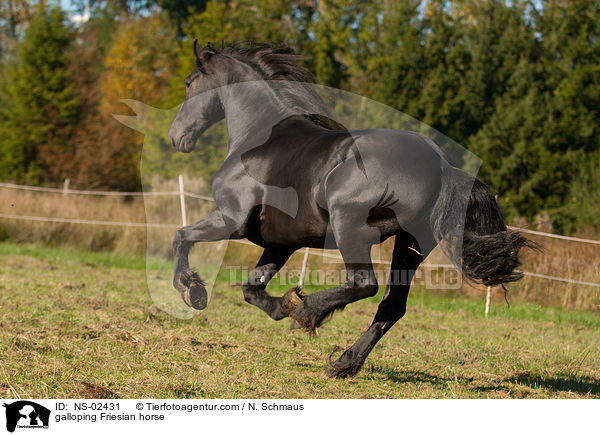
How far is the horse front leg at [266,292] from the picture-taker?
13.8 ft

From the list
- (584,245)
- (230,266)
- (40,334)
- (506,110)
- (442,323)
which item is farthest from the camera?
(506,110)

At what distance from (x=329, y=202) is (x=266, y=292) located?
3.40 ft

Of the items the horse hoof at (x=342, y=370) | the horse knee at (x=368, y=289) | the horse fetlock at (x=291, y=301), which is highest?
the horse knee at (x=368, y=289)

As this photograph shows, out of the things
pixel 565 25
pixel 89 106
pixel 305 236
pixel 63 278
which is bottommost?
pixel 63 278

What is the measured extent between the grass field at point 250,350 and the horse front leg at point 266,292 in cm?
48

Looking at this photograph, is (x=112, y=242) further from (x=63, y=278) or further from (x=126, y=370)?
(x=126, y=370)

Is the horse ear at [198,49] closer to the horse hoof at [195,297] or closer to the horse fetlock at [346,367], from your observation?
the horse hoof at [195,297]

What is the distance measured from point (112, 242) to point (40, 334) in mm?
8085

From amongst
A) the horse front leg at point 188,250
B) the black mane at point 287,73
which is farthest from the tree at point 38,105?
the horse front leg at point 188,250

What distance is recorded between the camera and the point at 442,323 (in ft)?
25.3

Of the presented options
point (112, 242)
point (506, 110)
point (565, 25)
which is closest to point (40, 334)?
point (112, 242)

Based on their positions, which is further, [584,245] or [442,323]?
[584,245]
